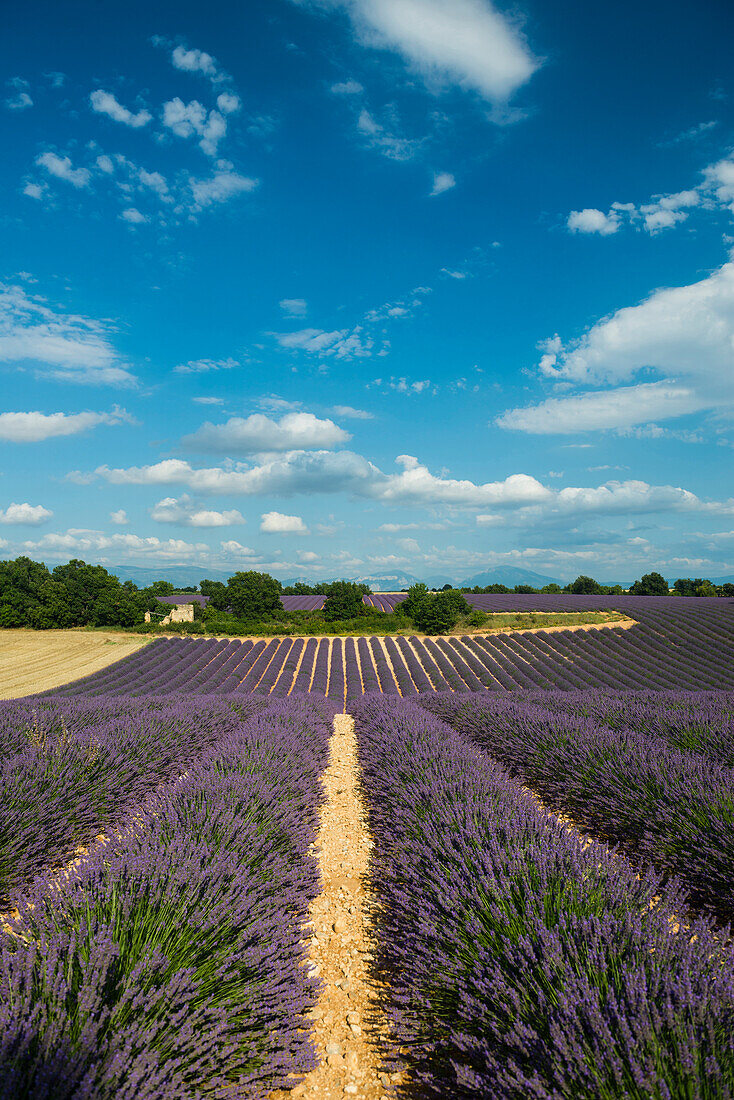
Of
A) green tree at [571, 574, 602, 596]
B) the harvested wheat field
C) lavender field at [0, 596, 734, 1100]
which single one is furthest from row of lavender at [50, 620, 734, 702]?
green tree at [571, 574, 602, 596]

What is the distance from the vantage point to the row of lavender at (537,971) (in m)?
1.48

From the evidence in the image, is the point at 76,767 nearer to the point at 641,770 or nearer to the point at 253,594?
the point at 641,770

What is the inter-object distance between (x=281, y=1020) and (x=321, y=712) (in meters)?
6.95

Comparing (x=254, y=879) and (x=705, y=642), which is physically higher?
(x=254, y=879)

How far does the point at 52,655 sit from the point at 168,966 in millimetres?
29659

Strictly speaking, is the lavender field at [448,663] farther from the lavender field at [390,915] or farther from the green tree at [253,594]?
the green tree at [253,594]

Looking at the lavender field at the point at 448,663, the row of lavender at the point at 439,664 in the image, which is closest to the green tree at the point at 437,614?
the lavender field at the point at 448,663

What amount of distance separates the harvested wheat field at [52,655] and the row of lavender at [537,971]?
735 inches

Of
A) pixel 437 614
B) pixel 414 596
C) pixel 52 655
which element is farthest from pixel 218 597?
pixel 437 614

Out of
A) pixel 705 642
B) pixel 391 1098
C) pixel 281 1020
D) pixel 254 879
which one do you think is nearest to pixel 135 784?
pixel 254 879

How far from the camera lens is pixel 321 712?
890cm

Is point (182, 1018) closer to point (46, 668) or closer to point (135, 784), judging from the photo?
point (135, 784)

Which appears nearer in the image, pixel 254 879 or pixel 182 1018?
pixel 182 1018

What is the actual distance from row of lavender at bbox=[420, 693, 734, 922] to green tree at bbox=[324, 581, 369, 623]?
96.0 feet
